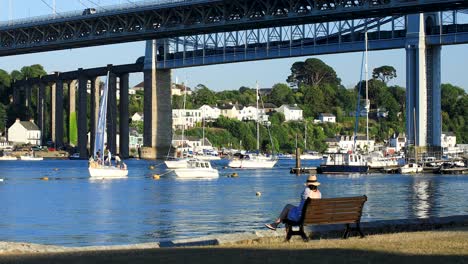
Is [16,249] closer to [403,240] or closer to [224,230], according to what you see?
[403,240]

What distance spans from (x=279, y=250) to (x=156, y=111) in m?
114

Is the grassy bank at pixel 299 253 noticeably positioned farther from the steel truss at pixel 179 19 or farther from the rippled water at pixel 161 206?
the steel truss at pixel 179 19

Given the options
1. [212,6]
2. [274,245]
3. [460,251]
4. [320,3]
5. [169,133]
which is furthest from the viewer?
[169,133]

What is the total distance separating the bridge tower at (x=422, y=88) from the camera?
9394 cm

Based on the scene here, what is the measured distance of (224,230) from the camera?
3134 cm

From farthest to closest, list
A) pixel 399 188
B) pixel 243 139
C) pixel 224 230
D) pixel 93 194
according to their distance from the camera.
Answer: pixel 243 139 → pixel 399 188 → pixel 93 194 → pixel 224 230


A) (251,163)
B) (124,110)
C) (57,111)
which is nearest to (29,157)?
(57,111)

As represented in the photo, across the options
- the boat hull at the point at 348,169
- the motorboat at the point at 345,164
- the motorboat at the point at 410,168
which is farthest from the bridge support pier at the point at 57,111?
the boat hull at the point at 348,169

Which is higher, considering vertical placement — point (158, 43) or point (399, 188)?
point (158, 43)

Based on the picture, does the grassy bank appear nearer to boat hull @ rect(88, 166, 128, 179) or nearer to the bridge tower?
boat hull @ rect(88, 166, 128, 179)

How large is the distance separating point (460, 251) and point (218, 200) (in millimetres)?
33716

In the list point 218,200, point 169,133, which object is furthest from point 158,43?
point 218,200

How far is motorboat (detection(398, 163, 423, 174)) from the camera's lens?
291 feet

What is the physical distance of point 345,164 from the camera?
8762cm
